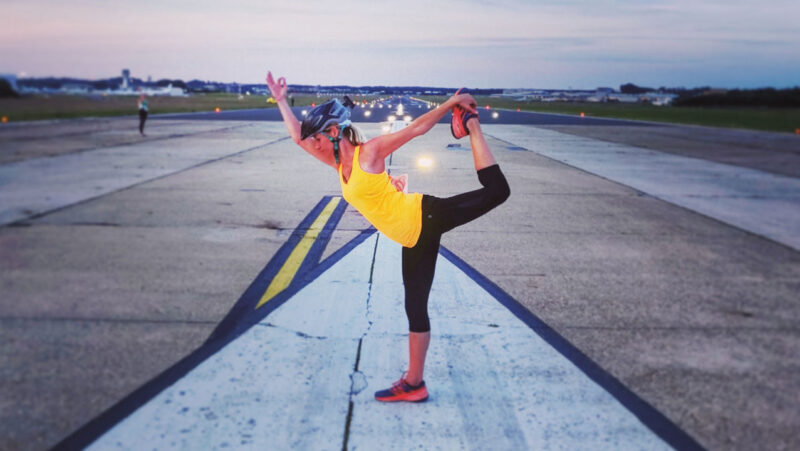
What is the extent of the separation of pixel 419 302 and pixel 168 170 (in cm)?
1115

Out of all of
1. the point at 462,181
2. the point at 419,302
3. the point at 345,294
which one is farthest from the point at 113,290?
the point at 462,181

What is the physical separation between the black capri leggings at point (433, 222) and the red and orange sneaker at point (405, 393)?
0.40 metres

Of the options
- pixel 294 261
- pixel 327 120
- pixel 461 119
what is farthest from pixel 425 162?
pixel 327 120

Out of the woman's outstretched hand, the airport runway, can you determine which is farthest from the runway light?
the woman's outstretched hand

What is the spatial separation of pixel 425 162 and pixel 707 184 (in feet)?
22.5

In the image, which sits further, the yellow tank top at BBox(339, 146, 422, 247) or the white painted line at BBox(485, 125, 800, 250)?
the white painted line at BBox(485, 125, 800, 250)

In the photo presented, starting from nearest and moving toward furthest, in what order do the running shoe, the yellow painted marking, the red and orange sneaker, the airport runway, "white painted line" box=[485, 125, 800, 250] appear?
the running shoe
the airport runway
the red and orange sneaker
the yellow painted marking
"white painted line" box=[485, 125, 800, 250]

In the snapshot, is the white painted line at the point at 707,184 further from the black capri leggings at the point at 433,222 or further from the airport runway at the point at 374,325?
the black capri leggings at the point at 433,222

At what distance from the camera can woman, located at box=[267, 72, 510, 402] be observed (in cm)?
290

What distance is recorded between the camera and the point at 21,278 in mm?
5523

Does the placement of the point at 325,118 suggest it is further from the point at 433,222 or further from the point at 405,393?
the point at 405,393

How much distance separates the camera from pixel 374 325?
4.46 meters

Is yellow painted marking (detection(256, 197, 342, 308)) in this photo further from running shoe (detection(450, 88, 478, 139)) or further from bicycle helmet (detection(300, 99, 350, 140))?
running shoe (detection(450, 88, 478, 139))

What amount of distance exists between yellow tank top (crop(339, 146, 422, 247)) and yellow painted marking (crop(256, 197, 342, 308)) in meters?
2.27
